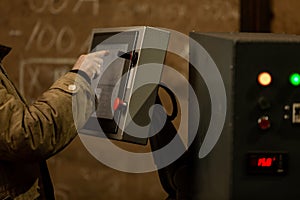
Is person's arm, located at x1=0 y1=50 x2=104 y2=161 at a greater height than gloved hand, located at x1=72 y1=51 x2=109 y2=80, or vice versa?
gloved hand, located at x1=72 y1=51 x2=109 y2=80

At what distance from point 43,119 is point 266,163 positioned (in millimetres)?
581

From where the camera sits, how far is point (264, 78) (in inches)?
Result: 50.4

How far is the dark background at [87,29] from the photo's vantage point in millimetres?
2701

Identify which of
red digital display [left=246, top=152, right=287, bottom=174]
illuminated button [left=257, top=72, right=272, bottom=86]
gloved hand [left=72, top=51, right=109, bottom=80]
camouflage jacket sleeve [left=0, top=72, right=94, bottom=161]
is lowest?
red digital display [left=246, top=152, right=287, bottom=174]

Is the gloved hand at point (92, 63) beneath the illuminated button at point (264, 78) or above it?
above

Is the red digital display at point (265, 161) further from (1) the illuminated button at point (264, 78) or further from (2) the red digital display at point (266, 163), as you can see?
(1) the illuminated button at point (264, 78)

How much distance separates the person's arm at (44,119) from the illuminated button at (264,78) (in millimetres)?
515

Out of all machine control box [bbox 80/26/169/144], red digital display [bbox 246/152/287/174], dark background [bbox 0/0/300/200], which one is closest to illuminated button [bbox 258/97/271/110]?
red digital display [bbox 246/152/287/174]

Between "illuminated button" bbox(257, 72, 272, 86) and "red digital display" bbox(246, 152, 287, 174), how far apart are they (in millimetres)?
161

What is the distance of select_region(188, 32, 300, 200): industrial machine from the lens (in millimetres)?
1279

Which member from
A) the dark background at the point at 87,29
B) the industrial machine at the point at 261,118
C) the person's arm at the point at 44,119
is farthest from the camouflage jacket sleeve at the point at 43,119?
the dark background at the point at 87,29

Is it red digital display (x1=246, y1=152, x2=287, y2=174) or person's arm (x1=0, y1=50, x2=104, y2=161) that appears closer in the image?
red digital display (x1=246, y1=152, x2=287, y2=174)

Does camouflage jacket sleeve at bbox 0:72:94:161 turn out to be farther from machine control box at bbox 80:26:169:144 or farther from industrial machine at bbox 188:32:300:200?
industrial machine at bbox 188:32:300:200

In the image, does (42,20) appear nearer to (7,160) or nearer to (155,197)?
(155,197)
